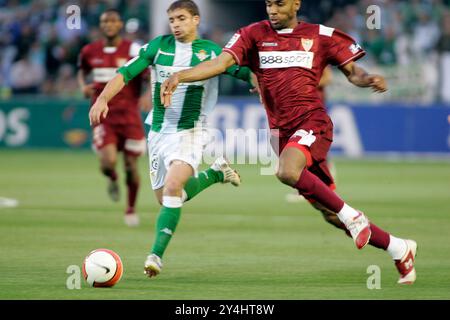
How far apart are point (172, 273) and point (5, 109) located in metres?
17.7

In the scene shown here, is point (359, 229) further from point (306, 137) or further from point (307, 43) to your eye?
point (307, 43)

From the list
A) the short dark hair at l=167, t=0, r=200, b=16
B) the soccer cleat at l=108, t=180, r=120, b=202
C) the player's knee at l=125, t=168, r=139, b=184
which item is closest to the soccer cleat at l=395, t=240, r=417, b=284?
the short dark hair at l=167, t=0, r=200, b=16

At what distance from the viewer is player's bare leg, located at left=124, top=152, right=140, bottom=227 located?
1385 cm

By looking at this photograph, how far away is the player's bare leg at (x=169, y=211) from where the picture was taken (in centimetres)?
913

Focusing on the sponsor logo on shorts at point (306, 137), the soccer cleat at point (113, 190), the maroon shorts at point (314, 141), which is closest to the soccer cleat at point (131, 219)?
the soccer cleat at point (113, 190)

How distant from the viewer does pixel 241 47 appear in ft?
31.1

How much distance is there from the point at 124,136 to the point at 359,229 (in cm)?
611

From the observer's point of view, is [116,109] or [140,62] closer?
[140,62]

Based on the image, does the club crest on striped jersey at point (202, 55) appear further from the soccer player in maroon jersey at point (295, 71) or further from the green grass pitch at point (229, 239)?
the green grass pitch at point (229, 239)

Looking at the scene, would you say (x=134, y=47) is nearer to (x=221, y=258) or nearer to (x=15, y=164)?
(x=221, y=258)

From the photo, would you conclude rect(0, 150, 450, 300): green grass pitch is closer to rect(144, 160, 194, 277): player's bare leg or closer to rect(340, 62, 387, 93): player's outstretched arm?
rect(144, 160, 194, 277): player's bare leg

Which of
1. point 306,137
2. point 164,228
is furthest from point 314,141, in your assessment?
point 164,228

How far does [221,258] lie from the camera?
10750mm

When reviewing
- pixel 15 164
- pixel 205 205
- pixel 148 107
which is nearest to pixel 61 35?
pixel 15 164
